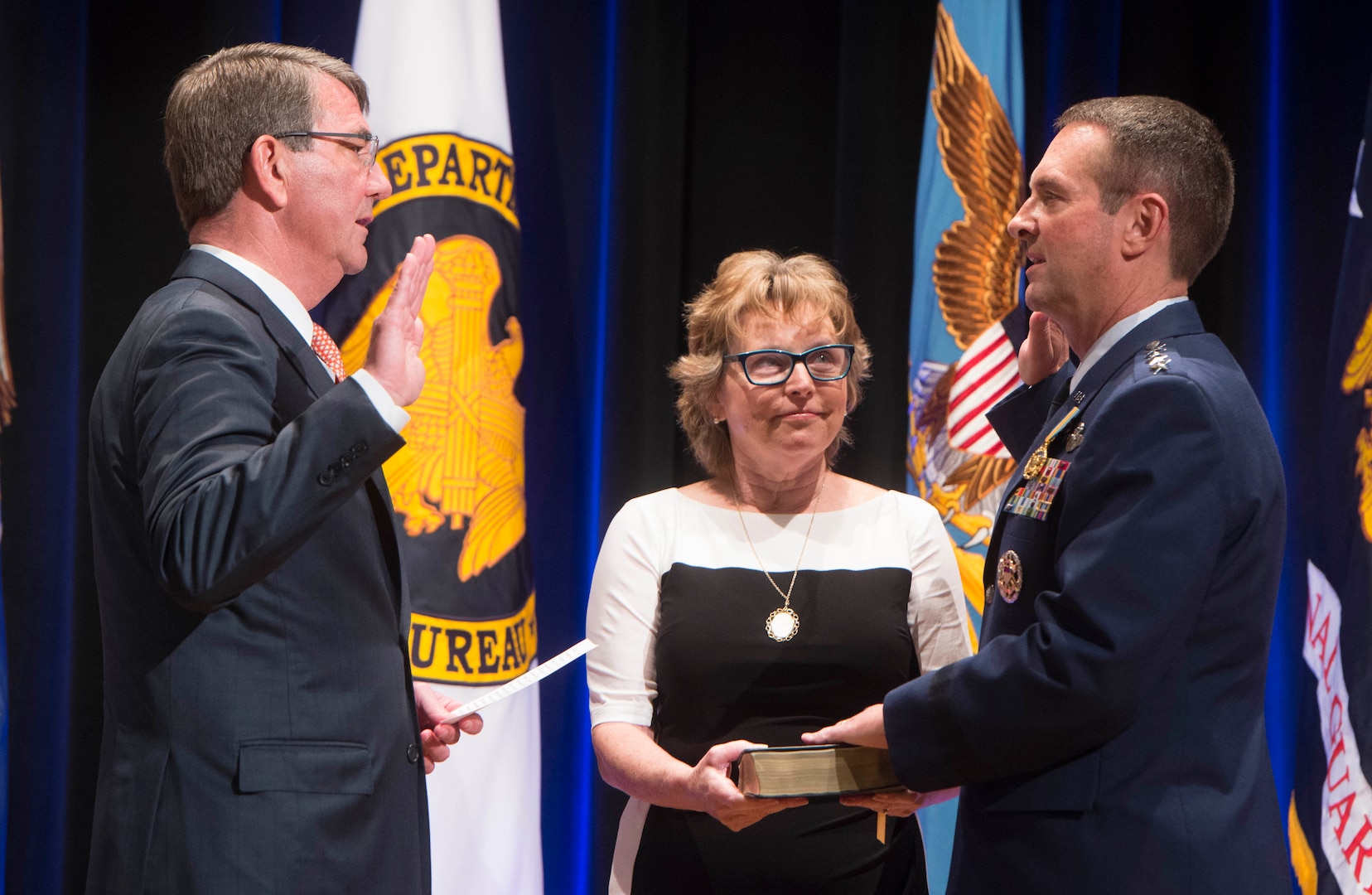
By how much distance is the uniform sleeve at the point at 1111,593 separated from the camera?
1.31 meters

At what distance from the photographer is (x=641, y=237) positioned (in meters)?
3.05

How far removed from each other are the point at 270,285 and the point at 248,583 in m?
0.44

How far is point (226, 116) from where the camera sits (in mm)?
1557

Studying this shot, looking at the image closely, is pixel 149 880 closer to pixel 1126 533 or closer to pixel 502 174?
pixel 1126 533

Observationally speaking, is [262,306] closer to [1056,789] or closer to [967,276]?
[1056,789]

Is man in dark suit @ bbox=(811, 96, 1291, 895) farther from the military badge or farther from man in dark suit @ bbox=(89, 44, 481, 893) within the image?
man in dark suit @ bbox=(89, 44, 481, 893)

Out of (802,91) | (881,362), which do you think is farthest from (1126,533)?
(802,91)

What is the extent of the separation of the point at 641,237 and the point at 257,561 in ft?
6.50

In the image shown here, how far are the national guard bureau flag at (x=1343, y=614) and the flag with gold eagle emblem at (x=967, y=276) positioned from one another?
0.69m

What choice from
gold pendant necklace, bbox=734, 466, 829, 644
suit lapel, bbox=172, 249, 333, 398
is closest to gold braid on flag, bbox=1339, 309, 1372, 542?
gold pendant necklace, bbox=734, 466, 829, 644

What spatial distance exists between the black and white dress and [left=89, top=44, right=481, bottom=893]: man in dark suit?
0.59m

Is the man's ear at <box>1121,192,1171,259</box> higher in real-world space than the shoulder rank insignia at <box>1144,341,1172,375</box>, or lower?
higher

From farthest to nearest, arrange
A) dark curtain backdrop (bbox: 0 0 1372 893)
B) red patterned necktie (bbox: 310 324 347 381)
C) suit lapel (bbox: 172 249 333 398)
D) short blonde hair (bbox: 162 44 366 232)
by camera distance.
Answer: dark curtain backdrop (bbox: 0 0 1372 893)
red patterned necktie (bbox: 310 324 347 381)
short blonde hair (bbox: 162 44 366 232)
suit lapel (bbox: 172 249 333 398)

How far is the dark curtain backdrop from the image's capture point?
9.30 feet
